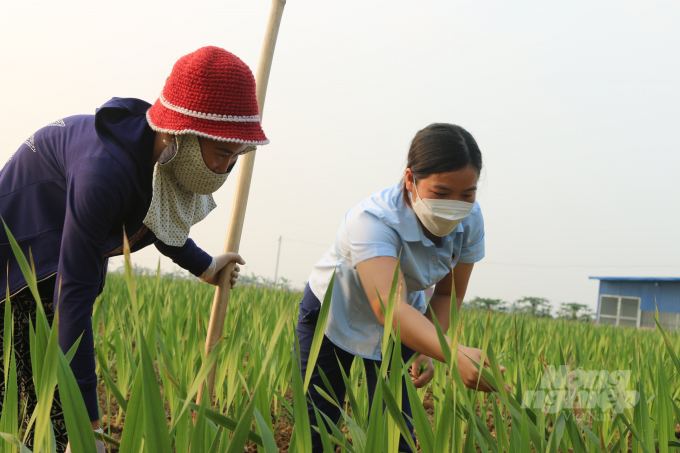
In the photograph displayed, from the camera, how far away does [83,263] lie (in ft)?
3.41

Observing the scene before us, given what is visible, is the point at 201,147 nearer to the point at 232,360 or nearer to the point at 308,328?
the point at 232,360

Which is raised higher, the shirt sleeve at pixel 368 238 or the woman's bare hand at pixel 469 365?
the shirt sleeve at pixel 368 238

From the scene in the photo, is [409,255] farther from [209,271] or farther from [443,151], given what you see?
[209,271]

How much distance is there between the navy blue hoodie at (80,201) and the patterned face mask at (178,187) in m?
0.04

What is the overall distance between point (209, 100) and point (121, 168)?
0.25 m

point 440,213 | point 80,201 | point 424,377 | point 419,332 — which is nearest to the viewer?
point 80,201

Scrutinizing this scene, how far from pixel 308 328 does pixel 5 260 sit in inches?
35.4

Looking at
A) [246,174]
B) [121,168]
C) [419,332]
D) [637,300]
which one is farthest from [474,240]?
[637,300]

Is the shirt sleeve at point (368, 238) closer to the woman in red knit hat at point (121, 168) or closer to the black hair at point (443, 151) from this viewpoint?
the black hair at point (443, 151)

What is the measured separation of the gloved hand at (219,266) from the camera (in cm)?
143

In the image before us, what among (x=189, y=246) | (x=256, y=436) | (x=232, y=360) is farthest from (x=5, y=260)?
(x=256, y=436)

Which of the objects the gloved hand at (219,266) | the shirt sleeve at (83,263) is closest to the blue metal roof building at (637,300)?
A: the gloved hand at (219,266)

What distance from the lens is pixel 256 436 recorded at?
2.87 feet

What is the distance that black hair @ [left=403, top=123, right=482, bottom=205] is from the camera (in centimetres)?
133
